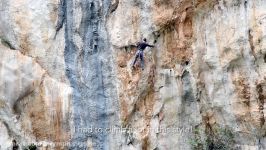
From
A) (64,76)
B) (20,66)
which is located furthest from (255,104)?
(20,66)

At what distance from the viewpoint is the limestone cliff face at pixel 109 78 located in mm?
13836

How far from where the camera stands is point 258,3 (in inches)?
511

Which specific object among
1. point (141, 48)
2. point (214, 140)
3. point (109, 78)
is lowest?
point (214, 140)

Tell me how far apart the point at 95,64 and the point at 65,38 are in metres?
1.14

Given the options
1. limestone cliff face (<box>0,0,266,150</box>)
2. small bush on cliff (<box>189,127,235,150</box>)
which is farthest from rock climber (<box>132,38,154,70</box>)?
small bush on cliff (<box>189,127,235,150</box>)

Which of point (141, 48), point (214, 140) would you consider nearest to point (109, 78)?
point (141, 48)

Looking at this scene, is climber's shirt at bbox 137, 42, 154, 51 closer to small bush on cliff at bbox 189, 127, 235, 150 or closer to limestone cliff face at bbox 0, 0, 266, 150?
limestone cliff face at bbox 0, 0, 266, 150

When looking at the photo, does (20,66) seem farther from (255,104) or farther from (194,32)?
(255,104)

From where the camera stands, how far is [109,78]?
14023 millimetres

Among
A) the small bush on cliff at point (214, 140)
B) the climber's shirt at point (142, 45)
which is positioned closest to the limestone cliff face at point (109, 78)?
the small bush on cliff at point (214, 140)

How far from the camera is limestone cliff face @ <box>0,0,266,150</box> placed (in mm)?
13836

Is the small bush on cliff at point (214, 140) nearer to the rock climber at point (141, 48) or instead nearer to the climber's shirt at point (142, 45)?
the rock climber at point (141, 48)

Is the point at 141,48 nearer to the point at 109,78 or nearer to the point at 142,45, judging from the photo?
the point at 142,45

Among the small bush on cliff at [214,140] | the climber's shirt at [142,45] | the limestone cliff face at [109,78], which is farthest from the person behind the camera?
the limestone cliff face at [109,78]
